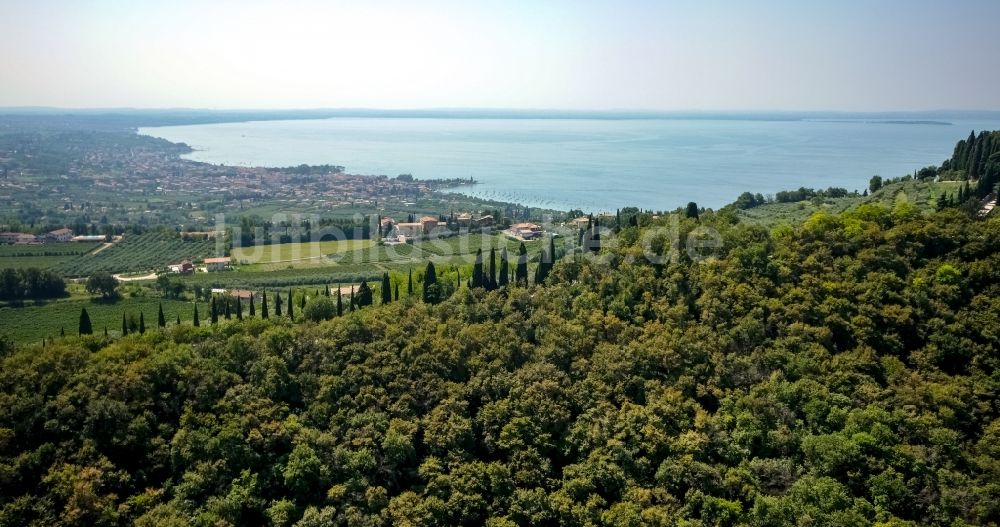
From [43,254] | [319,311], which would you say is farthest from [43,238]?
[319,311]

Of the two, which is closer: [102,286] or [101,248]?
[102,286]

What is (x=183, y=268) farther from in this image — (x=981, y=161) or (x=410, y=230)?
(x=981, y=161)

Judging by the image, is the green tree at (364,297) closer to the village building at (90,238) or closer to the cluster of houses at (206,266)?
the cluster of houses at (206,266)

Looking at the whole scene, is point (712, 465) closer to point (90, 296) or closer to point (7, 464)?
point (7, 464)

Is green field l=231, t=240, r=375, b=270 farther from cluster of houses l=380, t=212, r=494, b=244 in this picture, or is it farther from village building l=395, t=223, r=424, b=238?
village building l=395, t=223, r=424, b=238

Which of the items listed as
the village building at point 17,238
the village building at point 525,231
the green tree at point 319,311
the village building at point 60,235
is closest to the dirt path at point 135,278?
the village building at point 60,235

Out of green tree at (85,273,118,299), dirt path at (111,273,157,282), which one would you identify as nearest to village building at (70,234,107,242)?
dirt path at (111,273,157,282)
